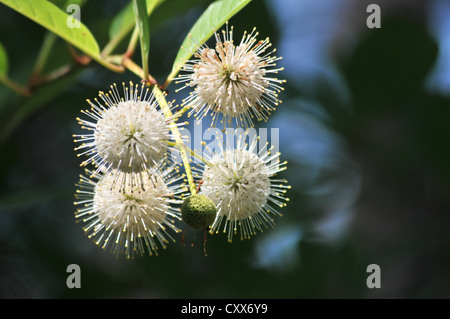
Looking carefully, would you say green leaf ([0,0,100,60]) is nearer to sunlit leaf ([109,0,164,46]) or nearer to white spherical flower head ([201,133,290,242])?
sunlit leaf ([109,0,164,46])

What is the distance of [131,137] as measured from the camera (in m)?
1.54

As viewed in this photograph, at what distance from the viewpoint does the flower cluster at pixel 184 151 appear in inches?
59.2

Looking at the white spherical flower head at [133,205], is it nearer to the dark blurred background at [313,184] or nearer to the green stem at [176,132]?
the green stem at [176,132]

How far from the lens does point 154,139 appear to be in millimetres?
1494

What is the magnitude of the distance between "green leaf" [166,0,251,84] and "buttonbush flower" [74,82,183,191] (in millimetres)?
129

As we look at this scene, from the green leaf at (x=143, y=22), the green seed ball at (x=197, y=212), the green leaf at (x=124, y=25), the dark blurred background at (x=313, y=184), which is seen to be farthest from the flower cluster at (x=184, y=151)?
the dark blurred background at (x=313, y=184)

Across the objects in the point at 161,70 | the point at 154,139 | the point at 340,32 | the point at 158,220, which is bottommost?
the point at 158,220

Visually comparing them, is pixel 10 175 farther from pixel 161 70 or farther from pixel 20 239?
pixel 161 70

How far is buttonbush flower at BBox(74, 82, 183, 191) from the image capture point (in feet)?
4.91

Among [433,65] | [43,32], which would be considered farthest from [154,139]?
[433,65]

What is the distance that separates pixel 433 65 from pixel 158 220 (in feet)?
7.84

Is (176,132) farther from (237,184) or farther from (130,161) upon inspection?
(237,184)

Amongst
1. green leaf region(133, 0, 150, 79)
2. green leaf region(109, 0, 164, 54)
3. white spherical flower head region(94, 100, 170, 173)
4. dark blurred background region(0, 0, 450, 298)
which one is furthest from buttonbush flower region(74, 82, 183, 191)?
dark blurred background region(0, 0, 450, 298)

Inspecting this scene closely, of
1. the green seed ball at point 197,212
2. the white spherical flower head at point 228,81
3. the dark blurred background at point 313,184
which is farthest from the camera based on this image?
the dark blurred background at point 313,184
